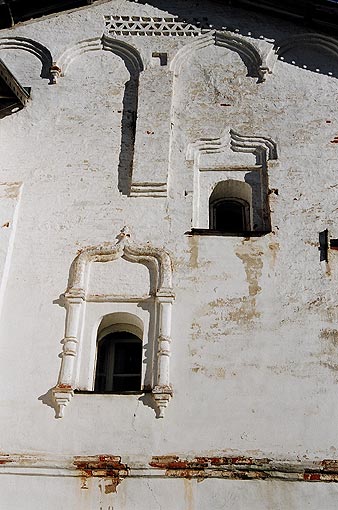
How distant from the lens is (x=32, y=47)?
10.0 metres


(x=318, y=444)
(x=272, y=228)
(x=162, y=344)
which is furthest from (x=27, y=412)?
(x=272, y=228)

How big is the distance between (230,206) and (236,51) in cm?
235

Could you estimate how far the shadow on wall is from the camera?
982cm

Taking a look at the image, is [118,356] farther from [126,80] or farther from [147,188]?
[126,80]

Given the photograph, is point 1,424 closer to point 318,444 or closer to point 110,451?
point 110,451

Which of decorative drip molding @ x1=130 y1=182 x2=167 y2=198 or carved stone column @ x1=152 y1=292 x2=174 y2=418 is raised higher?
decorative drip molding @ x1=130 y1=182 x2=167 y2=198

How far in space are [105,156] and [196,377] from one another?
296 cm

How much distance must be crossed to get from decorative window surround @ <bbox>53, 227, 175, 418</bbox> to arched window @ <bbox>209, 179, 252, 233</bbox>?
1.10m

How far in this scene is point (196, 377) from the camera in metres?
6.96

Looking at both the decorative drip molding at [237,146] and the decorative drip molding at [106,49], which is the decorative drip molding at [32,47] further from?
the decorative drip molding at [237,146]

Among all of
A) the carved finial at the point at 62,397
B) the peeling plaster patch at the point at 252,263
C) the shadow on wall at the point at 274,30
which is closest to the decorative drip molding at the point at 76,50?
the shadow on wall at the point at 274,30

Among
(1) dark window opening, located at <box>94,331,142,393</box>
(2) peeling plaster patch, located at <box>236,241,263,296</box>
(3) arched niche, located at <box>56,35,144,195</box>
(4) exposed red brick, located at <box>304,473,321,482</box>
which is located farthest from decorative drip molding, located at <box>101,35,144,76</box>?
(4) exposed red brick, located at <box>304,473,321,482</box>

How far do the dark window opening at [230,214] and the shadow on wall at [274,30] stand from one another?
7.21ft

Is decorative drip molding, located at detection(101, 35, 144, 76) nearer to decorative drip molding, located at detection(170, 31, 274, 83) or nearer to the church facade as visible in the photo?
the church facade
